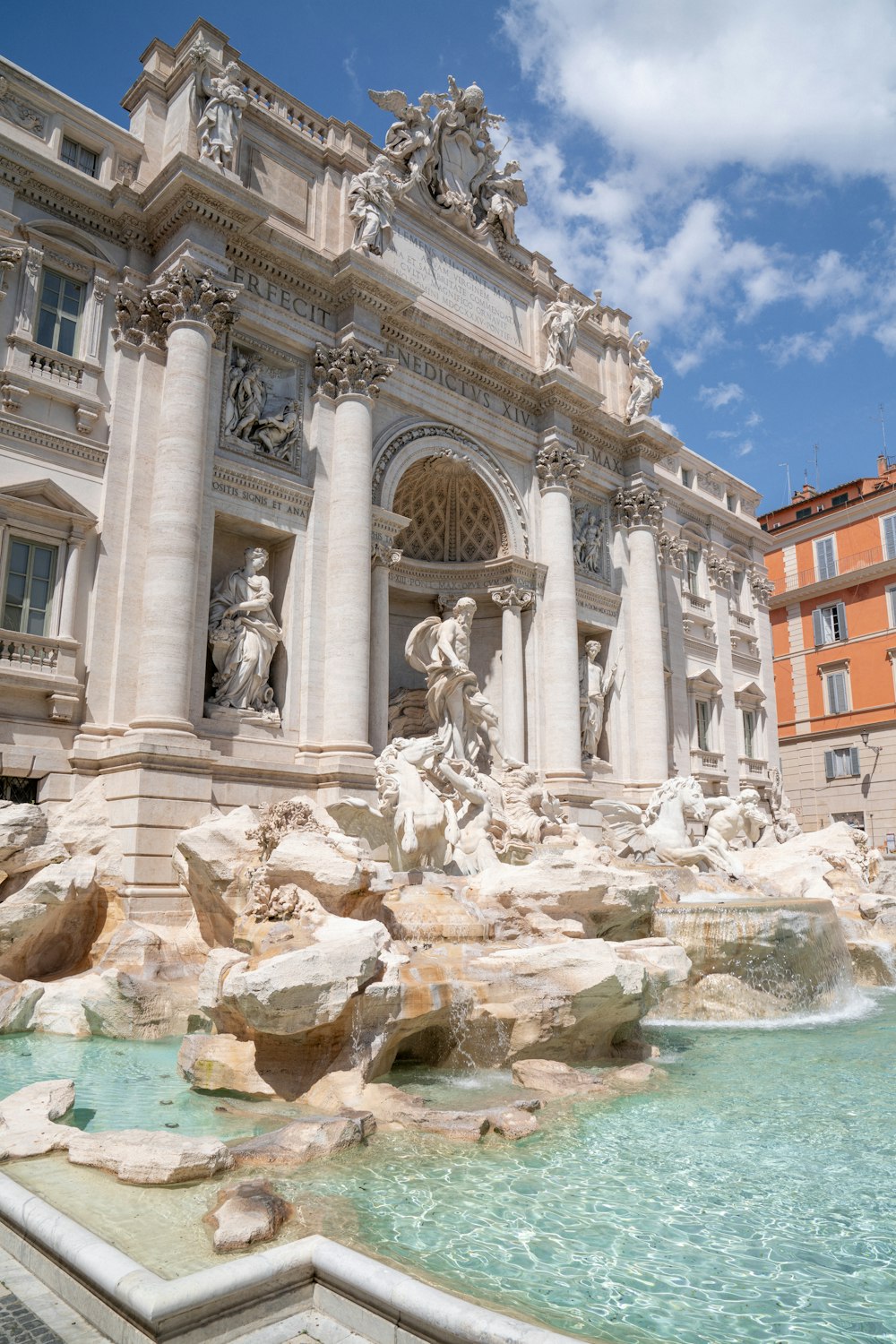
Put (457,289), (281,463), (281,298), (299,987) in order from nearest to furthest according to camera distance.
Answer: (299,987) < (281,463) < (281,298) < (457,289)

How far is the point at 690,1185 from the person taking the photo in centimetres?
525

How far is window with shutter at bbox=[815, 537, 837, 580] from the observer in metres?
32.9

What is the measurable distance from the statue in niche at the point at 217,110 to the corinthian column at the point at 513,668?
9.43m

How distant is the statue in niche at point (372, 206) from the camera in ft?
56.9

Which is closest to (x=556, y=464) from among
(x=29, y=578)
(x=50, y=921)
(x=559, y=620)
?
(x=559, y=620)

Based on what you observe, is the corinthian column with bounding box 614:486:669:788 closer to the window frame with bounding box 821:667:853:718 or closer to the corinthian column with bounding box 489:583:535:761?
the corinthian column with bounding box 489:583:535:761

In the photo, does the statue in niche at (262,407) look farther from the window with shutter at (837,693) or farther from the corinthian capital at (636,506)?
the window with shutter at (837,693)

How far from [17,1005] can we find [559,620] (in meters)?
13.1

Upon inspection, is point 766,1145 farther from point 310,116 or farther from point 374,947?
point 310,116

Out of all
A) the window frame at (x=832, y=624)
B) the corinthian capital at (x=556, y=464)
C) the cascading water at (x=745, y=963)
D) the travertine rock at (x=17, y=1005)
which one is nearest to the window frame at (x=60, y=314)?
the travertine rock at (x=17, y=1005)

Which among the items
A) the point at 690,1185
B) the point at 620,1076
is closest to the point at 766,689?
the point at 620,1076

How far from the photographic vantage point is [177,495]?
13.8 metres

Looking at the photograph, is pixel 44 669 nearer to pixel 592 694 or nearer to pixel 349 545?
pixel 349 545

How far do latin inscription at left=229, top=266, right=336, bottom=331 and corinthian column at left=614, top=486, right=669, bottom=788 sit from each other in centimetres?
901
